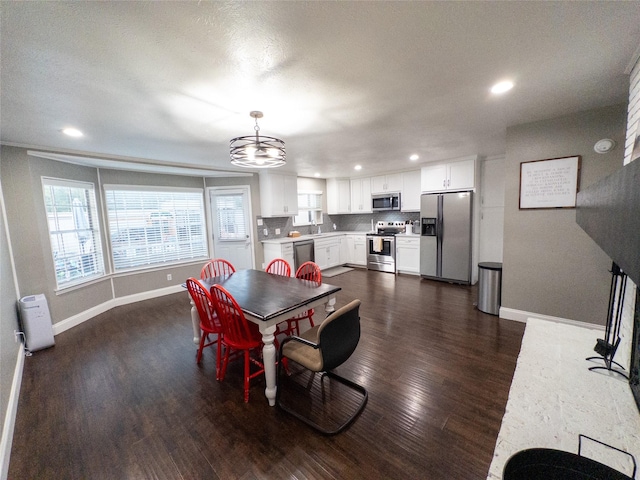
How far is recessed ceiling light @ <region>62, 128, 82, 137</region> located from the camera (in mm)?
2545

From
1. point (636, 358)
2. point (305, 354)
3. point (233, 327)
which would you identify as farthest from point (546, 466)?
point (233, 327)

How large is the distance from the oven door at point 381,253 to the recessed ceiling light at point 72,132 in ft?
17.0

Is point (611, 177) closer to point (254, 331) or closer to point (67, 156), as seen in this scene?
point (254, 331)

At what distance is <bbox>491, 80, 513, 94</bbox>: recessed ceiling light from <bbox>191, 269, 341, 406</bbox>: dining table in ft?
6.75

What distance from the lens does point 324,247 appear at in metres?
6.10

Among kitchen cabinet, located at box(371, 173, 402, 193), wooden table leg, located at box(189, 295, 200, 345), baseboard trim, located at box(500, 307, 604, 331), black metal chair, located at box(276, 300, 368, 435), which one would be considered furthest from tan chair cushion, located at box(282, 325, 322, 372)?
kitchen cabinet, located at box(371, 173, 402, 193)

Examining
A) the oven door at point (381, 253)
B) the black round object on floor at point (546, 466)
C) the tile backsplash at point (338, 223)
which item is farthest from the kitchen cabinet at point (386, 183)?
the black round object on floor at point (546, 466)

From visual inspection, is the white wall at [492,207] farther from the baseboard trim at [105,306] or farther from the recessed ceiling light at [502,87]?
the baseboard trim at [105,306]

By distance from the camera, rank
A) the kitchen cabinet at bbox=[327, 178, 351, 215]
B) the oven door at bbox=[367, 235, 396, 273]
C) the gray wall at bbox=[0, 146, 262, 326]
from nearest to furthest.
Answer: the gray wall at bbox=[0, 146, 262, 326]
the oven door at bbox=[367, 235, 396, 273]
the kitchen cabinet at bbox=[327, 178, 351, 215]

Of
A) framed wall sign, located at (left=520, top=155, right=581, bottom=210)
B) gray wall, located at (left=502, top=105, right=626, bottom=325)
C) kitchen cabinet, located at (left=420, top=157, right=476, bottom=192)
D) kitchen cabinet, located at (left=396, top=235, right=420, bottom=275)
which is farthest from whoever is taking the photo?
kitchen cabinet, located at (left=396, top=235, right=420, bottom=275)

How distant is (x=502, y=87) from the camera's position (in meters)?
1.94

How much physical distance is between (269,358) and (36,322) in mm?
2987

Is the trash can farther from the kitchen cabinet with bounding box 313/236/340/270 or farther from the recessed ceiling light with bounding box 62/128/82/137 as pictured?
the recessed ceiling light with bounding box 62/128/82/137

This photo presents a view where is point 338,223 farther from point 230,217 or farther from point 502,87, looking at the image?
point 502,87
